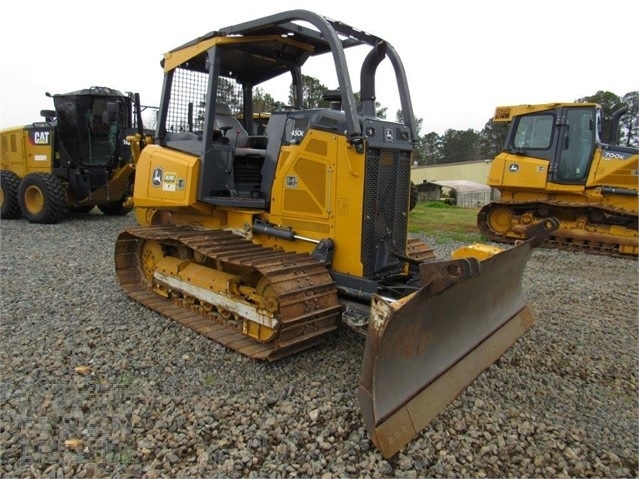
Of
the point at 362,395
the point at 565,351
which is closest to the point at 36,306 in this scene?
the point at 362,395

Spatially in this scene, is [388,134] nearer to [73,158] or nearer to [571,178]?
[571,178]

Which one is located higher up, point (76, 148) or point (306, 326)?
point (76, 148)

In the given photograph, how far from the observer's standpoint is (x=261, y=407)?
304 cm

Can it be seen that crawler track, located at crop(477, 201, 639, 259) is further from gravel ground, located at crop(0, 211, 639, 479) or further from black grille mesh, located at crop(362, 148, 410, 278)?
black grille mesh, located at crop(362, 148, 410, 278)

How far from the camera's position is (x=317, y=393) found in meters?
3.20

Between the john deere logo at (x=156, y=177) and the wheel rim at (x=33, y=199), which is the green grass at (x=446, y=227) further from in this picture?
the wheel rim at (x=33, y=199)

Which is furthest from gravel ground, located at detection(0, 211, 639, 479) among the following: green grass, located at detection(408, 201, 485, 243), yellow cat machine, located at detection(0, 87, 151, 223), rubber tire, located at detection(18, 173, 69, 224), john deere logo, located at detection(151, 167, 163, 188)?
yellow cat machine, located at detection(0, 87, 151, 223)

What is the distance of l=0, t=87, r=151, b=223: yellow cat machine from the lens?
34.7 feet

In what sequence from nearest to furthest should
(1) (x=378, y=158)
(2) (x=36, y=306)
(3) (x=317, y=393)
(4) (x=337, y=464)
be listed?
(4) (x=337, y=464)
(3) (x=317, y=393)
(1) (x=378, y=158)
(2) (x=36, y=306)

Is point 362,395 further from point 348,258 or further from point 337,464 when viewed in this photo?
point 348,258

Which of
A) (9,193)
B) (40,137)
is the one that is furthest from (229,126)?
(9,193)

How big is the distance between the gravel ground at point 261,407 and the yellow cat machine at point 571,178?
5098mm

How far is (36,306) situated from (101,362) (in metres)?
1.82

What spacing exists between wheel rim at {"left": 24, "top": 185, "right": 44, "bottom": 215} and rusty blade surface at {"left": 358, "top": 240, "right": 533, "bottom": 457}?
33.5 feet
